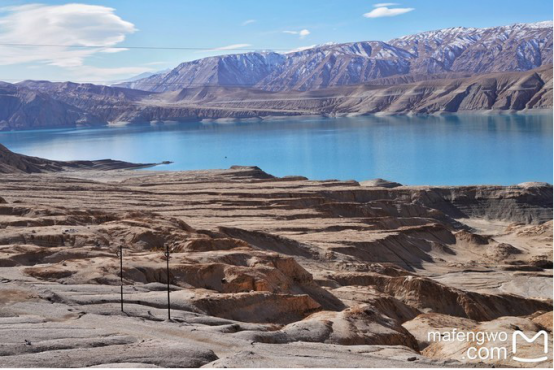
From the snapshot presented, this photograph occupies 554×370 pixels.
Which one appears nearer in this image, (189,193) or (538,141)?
(189,193)

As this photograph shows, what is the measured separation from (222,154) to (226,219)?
252ft

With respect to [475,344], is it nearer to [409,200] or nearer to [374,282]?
[374,282]

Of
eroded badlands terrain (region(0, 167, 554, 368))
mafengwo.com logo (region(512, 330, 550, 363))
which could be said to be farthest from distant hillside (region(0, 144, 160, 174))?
mafengwo.com logo (region(512, 330, 550, 363))

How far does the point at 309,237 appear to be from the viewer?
138 ft

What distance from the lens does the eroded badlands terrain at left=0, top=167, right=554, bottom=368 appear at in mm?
15109

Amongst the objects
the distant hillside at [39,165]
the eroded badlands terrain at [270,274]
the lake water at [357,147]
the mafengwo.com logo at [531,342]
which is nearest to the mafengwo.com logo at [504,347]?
the mafengwo.com logo at [531,342]

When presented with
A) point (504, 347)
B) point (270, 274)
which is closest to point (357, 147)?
point (270, 274)

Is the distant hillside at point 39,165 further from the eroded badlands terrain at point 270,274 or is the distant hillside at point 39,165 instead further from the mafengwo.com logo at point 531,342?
the mafengwo.com logo at point 531,342

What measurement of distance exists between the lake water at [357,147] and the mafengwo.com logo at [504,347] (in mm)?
60366

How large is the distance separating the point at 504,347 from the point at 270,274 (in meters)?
10.2

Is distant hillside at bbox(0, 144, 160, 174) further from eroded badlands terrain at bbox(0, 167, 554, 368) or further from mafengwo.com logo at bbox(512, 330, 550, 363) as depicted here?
mafengwo.com logo at bbox(512, 330, 550, 363)

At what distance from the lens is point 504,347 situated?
16.3 meters

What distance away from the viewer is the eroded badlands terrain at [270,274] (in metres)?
15.1

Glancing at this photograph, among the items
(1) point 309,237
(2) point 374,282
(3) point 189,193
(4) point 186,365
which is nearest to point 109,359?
(4) point 186,365
